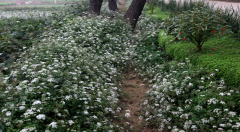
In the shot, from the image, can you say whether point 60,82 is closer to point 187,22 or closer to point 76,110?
point 76,110

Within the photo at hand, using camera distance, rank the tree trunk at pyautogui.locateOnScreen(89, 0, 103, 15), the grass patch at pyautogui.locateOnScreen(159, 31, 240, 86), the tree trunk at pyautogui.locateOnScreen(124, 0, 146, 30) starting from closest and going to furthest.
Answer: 1. the grass patch at pyautogui.locateOnScreen(159, 31, 240, 86)
2. the tree trunk at pyautogui.locateOnScreen(124, 0, 146, 30)
3. the tree trunk at pyautogui.locateOnScreen(89, 0, 103, 15)

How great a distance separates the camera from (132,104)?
184 inches

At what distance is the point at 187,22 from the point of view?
493 centimetres

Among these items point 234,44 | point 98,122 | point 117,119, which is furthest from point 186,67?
point 98,122

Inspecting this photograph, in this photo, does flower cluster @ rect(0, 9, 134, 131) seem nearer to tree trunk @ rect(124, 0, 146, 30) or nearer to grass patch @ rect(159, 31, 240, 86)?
grass patch @ rect(159, 31, 240, 86)

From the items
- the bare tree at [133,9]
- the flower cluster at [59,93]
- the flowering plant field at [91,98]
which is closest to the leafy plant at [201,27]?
the flowering plant field at [91,98]

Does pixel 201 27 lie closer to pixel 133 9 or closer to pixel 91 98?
Answer: pixel 91 98

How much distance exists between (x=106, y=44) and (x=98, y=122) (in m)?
3.97

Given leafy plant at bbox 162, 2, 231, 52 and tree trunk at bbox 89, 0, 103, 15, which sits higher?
tree trunk at bbox 89, 0, 103, 15

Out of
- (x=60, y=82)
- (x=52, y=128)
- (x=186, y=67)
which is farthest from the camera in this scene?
(x=186, y=67)

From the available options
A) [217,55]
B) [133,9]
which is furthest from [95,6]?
[217,55]

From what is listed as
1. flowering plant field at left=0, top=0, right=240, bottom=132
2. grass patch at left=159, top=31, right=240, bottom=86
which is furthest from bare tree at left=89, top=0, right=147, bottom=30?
flowering plant field at left=0, top=0, right=240, bottom=132

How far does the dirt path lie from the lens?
12.4ft

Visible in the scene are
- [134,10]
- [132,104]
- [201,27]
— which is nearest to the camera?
Answer: [201,27]
